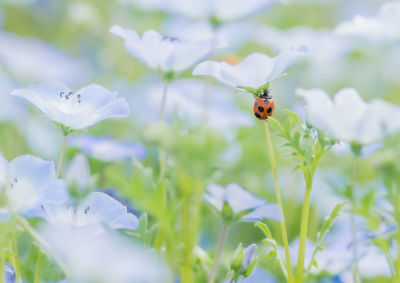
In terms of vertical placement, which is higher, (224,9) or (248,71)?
(224,9)

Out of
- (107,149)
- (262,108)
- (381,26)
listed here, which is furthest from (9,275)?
(381,26)

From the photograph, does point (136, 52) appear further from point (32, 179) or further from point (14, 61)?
point (14, 61)

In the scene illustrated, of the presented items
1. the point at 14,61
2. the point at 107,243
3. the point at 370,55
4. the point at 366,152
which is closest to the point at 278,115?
the point at 370,55

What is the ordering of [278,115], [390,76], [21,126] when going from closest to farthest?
[21,126]
[278,115]
[390,76]

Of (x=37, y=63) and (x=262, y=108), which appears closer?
(x=262, y=108)

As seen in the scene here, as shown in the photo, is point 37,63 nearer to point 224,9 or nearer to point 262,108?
point 224,9

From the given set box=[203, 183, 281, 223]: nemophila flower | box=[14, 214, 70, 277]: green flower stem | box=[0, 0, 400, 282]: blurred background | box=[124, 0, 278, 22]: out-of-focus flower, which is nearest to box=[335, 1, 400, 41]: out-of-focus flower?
box=[0, 0, 400, 282]: blurred background

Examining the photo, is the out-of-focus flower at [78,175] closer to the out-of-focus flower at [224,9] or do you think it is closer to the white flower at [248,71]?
the white flower at [248,71]
